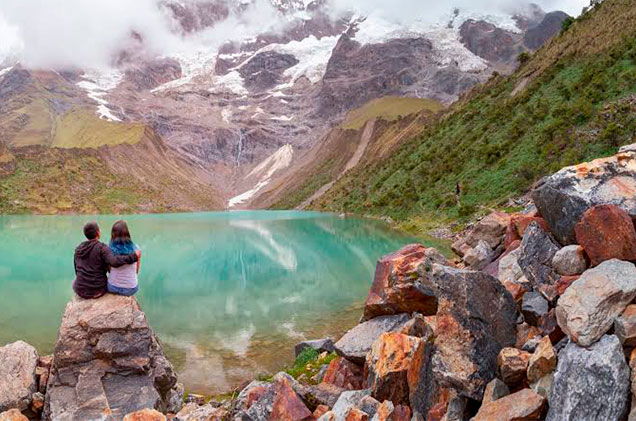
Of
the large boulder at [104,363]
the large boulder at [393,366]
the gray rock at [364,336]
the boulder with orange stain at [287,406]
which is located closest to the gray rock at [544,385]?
the large boulder at [393,366]

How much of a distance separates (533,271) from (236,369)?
372 inches

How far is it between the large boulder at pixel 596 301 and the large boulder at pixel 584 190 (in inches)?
58.5

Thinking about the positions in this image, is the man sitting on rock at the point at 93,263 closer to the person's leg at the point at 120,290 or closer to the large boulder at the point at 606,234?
the person's leg at the point at 120,290

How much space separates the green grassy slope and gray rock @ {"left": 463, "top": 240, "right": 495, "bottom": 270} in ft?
95.5

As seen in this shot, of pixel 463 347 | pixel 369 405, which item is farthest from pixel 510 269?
pixel 369 405

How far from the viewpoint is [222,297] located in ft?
73.3

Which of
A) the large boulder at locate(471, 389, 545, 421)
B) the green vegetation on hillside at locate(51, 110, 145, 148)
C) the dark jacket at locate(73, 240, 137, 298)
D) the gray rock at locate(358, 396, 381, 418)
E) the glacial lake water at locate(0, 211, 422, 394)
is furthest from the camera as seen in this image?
the green vegetation on hillside at locate(51, 110, 145, 148)

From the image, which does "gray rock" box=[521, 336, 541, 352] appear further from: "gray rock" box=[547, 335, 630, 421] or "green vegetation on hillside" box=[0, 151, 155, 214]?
"green vegetation on hillside" box=[0, 151, 155, 214]

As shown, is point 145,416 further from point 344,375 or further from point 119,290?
point 344,375

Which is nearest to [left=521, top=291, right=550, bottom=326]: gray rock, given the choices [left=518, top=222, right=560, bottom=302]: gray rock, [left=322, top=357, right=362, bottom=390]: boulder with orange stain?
[left=518, top=222, right=560, bottom=302]: gray rock

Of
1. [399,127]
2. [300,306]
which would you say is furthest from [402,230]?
[399,127]

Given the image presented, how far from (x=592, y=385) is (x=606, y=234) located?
2437 mm

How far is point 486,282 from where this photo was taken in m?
7.34

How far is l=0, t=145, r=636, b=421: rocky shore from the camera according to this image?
5645mm
